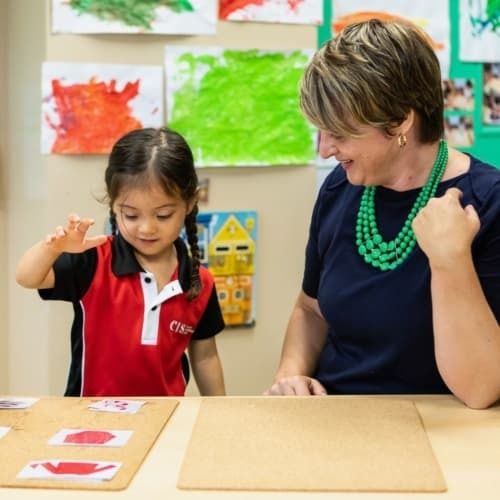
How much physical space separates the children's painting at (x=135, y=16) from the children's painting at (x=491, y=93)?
74 cm

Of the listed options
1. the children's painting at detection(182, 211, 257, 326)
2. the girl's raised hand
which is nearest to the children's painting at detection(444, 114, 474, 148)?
the children's painting at detection(182, 211, 257, 326)

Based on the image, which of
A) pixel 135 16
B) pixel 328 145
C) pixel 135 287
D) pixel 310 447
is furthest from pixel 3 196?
pixel 310 447

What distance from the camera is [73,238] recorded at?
1149mm

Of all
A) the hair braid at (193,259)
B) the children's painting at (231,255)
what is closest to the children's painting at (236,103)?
the children's painting at (231,255)

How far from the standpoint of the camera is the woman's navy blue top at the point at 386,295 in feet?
3.67

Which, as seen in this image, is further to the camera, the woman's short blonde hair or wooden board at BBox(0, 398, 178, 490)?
the woman's short blonde hair

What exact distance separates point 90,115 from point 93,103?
28 millimetres

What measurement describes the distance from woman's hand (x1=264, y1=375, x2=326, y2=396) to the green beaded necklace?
0.22 metres

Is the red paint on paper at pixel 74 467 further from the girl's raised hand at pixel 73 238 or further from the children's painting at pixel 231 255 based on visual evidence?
the children's painting at pixel 231 255

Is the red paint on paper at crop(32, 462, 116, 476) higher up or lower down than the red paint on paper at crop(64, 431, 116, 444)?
lower down

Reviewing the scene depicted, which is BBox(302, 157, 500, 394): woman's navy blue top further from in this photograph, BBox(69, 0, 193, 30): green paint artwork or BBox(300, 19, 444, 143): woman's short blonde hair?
BBox(69, 0, 193, 30): green paint artwork

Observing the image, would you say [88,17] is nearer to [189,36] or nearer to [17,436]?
[189,36]

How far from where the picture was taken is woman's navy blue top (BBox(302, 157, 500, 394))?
1117 mm

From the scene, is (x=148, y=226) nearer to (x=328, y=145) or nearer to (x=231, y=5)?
(x=328, y=145)
